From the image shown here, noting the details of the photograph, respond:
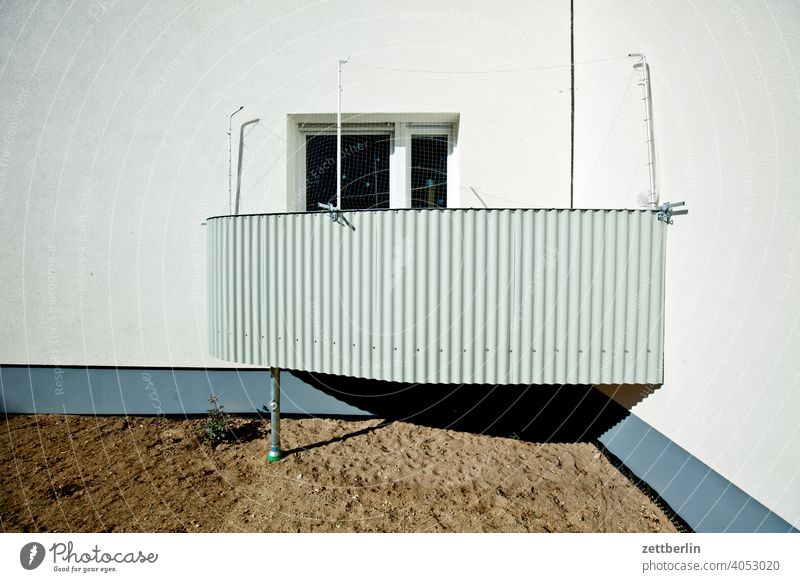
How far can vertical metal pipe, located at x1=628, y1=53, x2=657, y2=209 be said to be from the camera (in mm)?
3389

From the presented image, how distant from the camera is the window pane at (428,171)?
16.2 feet

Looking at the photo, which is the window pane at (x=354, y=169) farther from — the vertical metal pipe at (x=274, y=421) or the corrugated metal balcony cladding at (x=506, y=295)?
the vertical metal pipe at (x=274, y=421)

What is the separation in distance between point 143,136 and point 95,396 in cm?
313

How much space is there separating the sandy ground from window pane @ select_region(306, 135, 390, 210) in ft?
8.72

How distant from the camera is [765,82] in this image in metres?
2.39

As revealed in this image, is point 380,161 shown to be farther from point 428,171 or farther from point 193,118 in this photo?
point 193,118

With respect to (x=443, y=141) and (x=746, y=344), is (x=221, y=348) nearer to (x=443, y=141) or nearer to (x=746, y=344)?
(x=443, y=141)

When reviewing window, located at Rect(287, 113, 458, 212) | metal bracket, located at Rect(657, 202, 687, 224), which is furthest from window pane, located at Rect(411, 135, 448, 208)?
metal bracket, located at Rect(657, 202, 687, 224)

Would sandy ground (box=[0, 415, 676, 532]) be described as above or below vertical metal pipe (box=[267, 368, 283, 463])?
below

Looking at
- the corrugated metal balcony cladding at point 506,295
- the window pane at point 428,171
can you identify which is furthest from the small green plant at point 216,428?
the window pane at point 428,171

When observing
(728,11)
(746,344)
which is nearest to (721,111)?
(728,11)

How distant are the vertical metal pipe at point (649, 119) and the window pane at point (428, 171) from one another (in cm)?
207

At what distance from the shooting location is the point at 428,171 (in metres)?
4.94

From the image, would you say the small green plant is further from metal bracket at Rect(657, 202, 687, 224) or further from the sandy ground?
metal bracket at Rect(657, 202, 687, 224)
